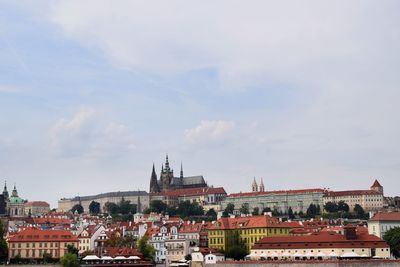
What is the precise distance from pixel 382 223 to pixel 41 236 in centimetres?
5038

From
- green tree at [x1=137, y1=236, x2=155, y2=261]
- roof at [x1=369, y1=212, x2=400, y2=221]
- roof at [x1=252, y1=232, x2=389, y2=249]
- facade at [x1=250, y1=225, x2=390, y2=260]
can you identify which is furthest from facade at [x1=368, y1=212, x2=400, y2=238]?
green tree at [x1=137, y1=236, x2=155, y2=261]

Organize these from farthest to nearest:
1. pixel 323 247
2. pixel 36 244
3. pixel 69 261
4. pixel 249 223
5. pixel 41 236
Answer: pixel 249 223 < pixel 41 236 < pixel 36 244 < pixel 69 261 < pixel 323 247

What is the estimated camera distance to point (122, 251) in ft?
301

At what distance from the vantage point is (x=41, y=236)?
Answer: 102m

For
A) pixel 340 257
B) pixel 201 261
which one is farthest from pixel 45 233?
pixel 340 257

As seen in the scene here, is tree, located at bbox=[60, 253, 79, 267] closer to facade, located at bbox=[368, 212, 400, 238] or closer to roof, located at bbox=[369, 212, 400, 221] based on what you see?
facade, located at bbox=[368, 212, 400, 238]

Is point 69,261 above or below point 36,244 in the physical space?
below

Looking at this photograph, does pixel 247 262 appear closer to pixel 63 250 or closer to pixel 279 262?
pixel 279 262

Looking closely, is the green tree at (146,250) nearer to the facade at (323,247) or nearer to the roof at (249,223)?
the roof at (249,223)

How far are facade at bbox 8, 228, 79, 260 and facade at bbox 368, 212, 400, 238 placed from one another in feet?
145

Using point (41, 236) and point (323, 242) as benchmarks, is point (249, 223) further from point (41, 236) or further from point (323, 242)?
point (41, 236)

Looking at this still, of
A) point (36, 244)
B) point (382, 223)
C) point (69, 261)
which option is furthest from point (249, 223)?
point (36, 244)

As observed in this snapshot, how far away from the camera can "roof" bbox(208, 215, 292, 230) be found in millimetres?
104938

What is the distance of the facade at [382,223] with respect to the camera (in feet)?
347
